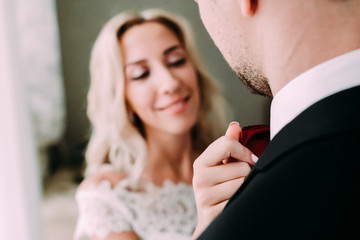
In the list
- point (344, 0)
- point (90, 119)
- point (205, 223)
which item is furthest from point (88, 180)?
point (344, 0)

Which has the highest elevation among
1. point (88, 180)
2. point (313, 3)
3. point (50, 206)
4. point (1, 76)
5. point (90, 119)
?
point (313, 3)

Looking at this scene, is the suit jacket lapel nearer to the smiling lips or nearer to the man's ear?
the man's ear

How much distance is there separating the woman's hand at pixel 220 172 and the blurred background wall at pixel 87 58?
0.41 meters

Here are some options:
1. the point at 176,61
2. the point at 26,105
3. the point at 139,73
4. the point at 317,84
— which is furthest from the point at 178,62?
the point at 317,84

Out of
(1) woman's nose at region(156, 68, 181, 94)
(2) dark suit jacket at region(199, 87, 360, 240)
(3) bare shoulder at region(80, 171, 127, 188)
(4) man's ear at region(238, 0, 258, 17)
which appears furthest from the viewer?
(3) bare shoulder at region(80, 171, 127, 188)

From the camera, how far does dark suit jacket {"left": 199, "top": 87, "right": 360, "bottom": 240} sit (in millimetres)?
249

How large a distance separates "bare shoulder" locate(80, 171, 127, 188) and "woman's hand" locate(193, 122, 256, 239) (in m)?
0.57

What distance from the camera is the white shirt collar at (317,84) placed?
1.02 feet

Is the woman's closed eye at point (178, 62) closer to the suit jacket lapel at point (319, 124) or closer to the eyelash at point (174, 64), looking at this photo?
the eyelash at point (174, 64)

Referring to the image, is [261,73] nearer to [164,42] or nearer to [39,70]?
[164,42]

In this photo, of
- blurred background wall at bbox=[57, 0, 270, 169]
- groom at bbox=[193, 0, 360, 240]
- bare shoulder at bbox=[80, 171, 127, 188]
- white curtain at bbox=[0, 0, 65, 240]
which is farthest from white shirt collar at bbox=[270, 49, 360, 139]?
white curtain at bbox=[0, 0, 65, 240]

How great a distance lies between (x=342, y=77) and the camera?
12.2 inches

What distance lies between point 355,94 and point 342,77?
32mm

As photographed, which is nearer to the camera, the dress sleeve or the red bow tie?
the red bow tie
